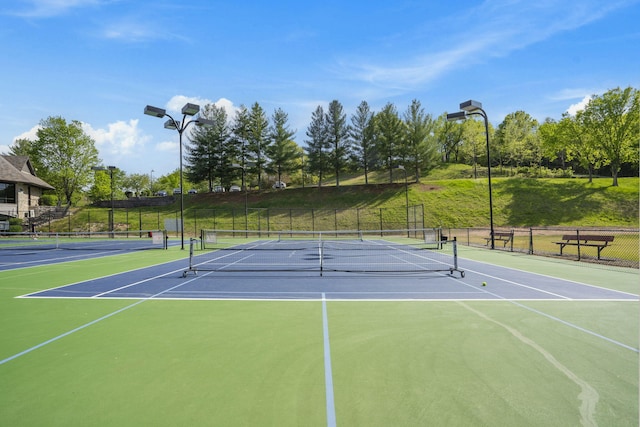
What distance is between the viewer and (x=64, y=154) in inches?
2279

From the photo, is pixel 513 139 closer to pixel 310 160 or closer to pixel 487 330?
pixel 310 160

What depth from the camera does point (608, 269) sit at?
1256cm

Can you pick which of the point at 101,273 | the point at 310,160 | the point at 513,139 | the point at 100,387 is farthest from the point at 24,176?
the point at 513,139

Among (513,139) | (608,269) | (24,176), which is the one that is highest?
(513,139)

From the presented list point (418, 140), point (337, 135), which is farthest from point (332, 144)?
point (418, 140)

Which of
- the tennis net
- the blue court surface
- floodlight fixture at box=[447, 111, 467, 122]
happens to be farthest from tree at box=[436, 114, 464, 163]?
the blue court surface

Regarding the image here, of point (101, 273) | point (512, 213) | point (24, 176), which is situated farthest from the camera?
point (24, 176)

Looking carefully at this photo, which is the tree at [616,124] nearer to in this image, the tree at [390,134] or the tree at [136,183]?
the tree at [390,134]

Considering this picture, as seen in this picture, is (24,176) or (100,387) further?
(24,176)

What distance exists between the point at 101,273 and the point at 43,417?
34.4 feet

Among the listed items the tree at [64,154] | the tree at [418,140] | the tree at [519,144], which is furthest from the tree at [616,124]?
the tree at [64,154]

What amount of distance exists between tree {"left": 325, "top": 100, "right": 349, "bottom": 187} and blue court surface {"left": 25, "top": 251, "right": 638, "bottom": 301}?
143 feet

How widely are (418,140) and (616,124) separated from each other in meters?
27.5

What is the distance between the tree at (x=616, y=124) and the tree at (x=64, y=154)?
79.4 metres
